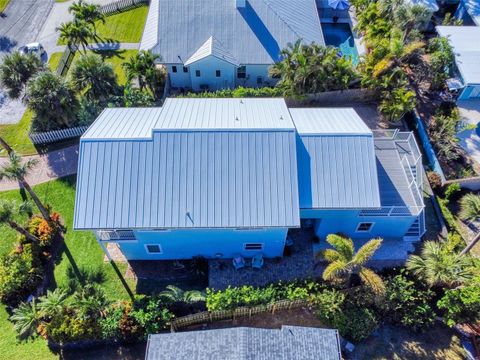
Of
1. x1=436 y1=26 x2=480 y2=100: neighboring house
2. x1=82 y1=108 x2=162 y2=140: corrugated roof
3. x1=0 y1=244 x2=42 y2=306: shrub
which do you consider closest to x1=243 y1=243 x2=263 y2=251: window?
x1=82 y1=108 x2=162 y2=140: corrugated roof

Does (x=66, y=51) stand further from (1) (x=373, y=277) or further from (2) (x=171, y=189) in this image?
(1) (x=373, y=277)

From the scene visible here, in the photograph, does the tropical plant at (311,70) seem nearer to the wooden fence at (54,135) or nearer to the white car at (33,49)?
the wooden fence at (54,135)

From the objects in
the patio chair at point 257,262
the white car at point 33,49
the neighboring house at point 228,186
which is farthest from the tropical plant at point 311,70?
the white car at point 33,49

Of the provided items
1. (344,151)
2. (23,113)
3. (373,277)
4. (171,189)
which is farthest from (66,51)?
(373,277)

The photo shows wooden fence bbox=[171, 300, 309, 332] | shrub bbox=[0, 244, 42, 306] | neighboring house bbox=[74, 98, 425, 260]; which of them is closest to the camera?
neighboring house bbox=[74, 98, 425, 260]

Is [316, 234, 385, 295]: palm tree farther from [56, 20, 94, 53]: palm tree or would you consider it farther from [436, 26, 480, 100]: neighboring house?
[56, 20, 94, 53]: palm tree

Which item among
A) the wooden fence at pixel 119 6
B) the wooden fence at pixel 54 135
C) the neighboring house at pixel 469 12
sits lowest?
the wooden fence at pixel 54 135

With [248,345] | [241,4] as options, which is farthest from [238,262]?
[241,4]
